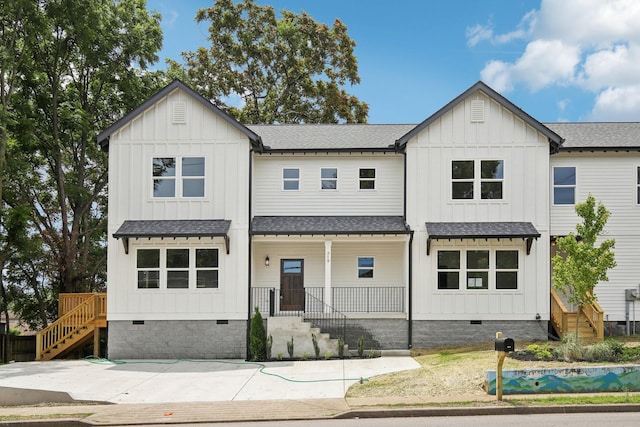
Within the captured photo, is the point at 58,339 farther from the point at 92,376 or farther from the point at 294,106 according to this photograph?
the point at 294,106

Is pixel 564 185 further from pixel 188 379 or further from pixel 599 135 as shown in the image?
pixel 188 379

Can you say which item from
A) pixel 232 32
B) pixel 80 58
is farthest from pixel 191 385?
pixel 232 32

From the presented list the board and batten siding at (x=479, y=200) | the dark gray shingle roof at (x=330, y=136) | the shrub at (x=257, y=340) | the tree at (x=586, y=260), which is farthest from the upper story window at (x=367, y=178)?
the tree at (x=586, y=260)

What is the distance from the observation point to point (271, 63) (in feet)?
138

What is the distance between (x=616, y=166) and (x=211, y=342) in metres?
15.3

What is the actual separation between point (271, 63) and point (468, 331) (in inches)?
1064

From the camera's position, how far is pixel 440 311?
67.3 feet

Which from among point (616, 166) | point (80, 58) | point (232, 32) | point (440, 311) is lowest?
point (440, 311)

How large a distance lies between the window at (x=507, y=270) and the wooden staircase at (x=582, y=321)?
1678 mm

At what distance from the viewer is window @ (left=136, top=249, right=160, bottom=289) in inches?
814

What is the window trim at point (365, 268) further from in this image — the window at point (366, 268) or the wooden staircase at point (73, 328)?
the wooden staircase at point (73, 328)

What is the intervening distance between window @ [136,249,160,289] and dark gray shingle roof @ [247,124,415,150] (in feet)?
18.7

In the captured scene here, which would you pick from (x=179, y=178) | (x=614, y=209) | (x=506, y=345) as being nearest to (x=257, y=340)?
(x=179, y=178)

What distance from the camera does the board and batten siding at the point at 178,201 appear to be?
67.3ft
